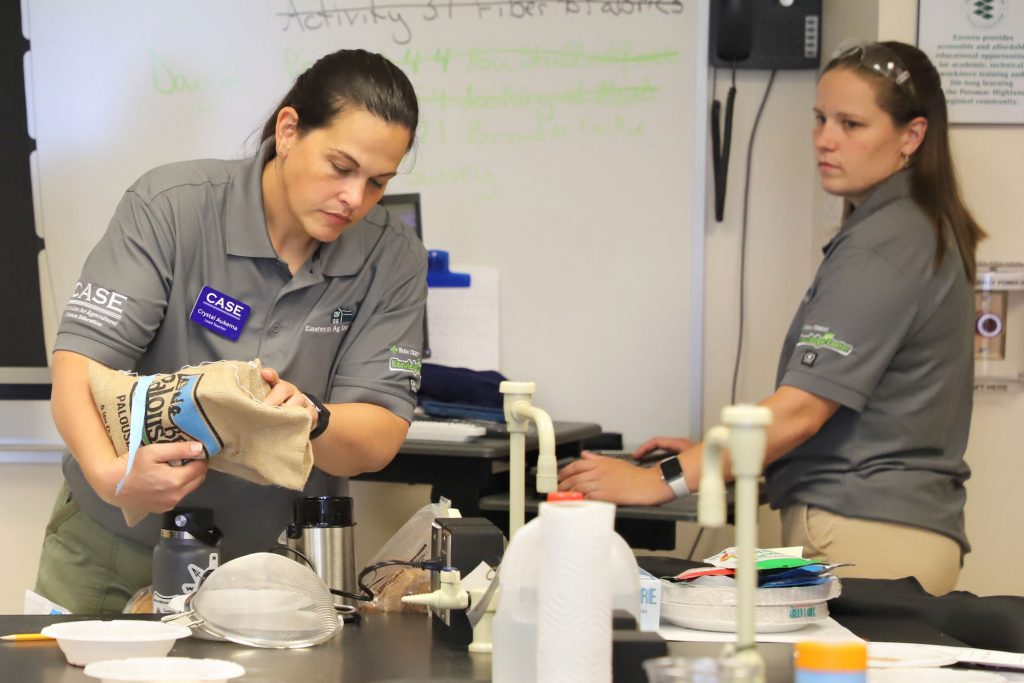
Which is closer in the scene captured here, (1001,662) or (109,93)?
(1001,662)

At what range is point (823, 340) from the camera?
2.07m

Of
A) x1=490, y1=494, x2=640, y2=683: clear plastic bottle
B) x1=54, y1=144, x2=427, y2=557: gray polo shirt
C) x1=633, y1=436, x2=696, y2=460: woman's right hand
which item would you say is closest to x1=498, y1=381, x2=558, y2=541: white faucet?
x1=490, y1=494, x2=640, y2=683: clear plastic bottle

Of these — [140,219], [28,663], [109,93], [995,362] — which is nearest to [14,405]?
[109,93]

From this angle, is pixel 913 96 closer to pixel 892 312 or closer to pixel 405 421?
pixel 892 312

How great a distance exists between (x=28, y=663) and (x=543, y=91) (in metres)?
1.99

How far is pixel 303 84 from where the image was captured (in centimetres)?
182

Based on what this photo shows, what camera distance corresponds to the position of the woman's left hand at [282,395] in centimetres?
147

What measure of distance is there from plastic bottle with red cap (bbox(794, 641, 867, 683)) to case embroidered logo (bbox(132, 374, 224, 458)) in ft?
2.55

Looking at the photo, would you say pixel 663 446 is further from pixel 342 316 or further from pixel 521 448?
pixel 521 448

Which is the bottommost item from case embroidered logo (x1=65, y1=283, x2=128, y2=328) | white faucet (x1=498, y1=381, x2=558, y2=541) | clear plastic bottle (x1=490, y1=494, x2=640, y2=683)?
clear plastic bottle (x1=490, y1=494, x2=640, y2=683)

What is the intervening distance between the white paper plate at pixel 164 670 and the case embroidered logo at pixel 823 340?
122 centimetres

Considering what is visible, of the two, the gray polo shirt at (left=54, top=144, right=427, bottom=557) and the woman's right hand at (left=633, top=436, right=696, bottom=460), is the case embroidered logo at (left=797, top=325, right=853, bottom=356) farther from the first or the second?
the gray polo shirt at (left=54, top=144, right=427, bottom=557)

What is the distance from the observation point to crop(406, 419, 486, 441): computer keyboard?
2.40 metres

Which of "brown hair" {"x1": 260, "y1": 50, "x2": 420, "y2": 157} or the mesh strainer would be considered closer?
the mesh strainer
